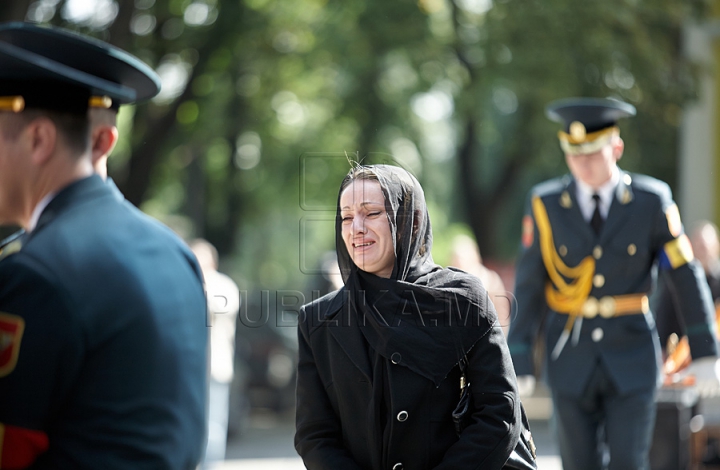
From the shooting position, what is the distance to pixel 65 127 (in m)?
2.47

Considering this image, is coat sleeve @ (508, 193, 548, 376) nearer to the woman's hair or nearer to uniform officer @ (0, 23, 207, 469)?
the woman's hair

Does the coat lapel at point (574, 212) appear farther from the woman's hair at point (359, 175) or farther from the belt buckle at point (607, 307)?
the woman's hair at point (359, 175)

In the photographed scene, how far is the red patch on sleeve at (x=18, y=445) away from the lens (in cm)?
221

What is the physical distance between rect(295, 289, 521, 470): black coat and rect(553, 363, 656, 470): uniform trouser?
7.71 ft

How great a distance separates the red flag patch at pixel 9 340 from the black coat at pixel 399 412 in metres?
1.47

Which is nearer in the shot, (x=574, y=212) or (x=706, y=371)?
(x=706, y=371)

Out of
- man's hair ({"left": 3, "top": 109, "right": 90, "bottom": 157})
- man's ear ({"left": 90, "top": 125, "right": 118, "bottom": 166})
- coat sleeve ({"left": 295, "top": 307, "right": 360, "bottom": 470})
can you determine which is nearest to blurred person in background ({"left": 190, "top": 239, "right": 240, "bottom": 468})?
coat sleeve ({"left": 295, "top": 307, "right": 360, "bottom": 470})

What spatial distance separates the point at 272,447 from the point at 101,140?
9.99 meters

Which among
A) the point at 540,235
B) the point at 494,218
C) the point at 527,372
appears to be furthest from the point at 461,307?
the point at 494,218

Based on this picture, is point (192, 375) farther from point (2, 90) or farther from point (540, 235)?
point (540, 235)

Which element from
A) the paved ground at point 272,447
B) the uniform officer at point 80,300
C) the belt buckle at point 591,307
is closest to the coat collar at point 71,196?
the uniform officer at point 80,300

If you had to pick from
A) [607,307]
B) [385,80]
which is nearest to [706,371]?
[607,307]

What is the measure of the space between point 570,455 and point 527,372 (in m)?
0.52

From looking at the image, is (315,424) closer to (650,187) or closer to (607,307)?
(607,307)
